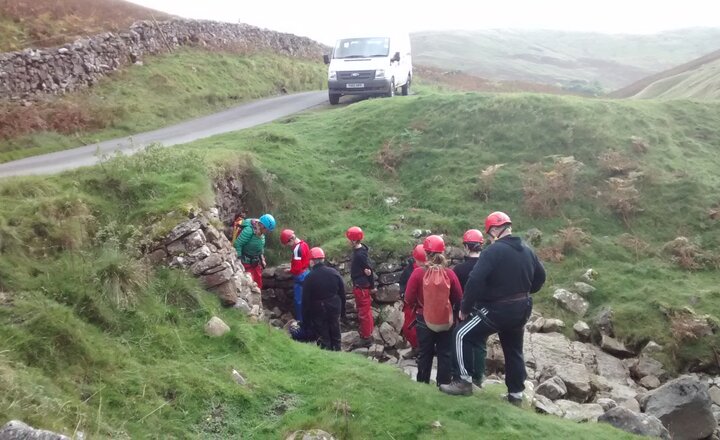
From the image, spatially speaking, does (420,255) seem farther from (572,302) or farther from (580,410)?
(572,302)

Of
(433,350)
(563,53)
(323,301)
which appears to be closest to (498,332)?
(433,350)

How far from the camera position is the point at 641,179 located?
645 inches

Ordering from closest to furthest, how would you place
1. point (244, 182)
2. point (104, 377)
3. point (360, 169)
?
1. point (104, 377)
2. point (244, 182)
3. point (360, 169)

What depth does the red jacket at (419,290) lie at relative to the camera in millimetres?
8492

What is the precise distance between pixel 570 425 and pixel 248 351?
414 cm

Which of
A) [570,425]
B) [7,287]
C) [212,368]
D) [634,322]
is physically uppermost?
[7,287]

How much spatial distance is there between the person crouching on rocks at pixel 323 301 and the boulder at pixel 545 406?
3.29 m

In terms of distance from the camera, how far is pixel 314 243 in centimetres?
1426

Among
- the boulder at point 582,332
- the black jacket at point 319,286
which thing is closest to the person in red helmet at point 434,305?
the black jacket at point 319,286

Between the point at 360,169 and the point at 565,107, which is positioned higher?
the point at 565,107

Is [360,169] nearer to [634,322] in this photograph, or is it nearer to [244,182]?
[244,182]

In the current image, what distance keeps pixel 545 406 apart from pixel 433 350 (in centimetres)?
172

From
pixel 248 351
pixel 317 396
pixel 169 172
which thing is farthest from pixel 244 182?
pixel 317 396

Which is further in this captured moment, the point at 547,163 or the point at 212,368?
the point at 547,163
